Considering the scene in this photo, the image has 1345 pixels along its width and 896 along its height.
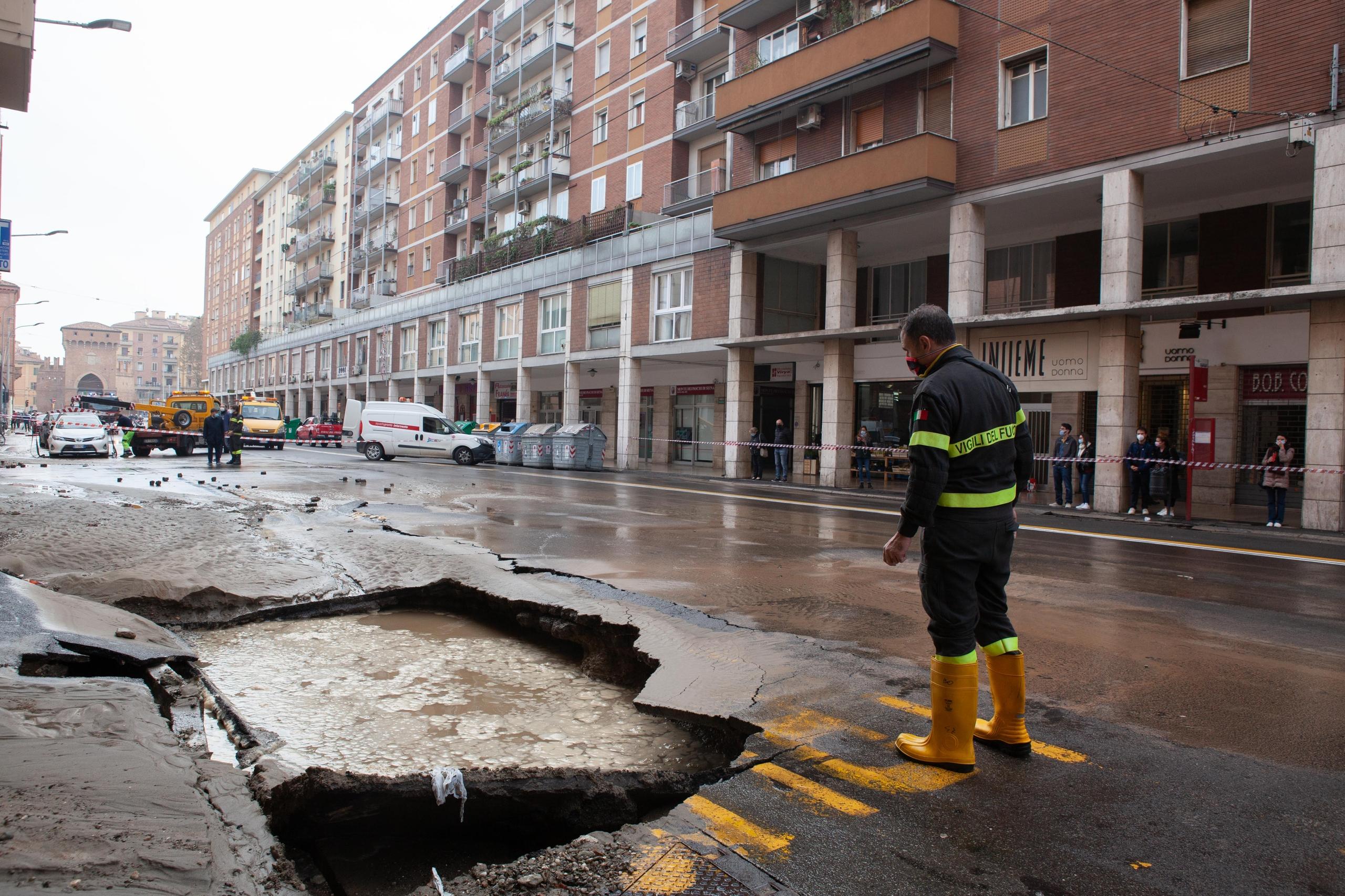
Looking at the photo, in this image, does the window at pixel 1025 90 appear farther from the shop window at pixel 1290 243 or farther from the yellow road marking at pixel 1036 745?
the yellow road marking at pixel 1036 745

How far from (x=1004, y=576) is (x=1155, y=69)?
53.6ft

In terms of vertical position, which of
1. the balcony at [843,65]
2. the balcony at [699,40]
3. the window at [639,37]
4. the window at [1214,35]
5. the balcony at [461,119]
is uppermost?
the balcony at [461,119]

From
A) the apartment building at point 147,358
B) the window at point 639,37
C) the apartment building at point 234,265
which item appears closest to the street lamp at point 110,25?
the window at point 639,37

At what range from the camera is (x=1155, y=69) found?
15742 mm

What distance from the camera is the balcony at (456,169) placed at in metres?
43.7

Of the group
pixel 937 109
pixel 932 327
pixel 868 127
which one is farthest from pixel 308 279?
pixel 932 327

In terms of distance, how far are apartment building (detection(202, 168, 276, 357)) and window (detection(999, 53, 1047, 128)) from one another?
7780cm

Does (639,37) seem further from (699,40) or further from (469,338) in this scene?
(469,338)

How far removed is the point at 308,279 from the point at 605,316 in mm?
43663

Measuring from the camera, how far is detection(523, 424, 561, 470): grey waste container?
27359 millimetres

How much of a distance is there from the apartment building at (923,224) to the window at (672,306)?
8 cm

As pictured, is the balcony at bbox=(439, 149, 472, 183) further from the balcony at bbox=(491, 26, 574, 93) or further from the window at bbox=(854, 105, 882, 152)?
the window at bbox=(854, 105, 882, 152)

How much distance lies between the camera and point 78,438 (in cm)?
2592

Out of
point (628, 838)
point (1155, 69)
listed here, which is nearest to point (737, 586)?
point (628, 838)
